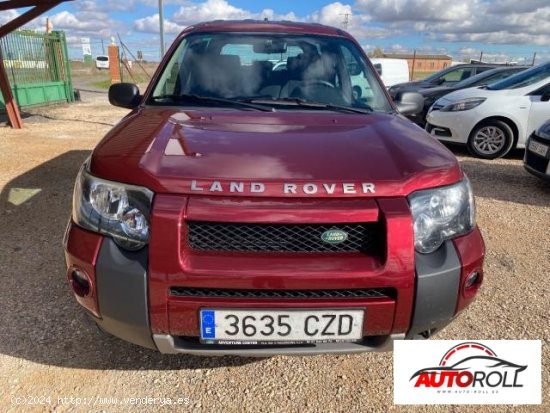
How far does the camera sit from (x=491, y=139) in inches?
276

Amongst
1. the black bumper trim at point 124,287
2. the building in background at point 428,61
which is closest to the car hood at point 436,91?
the black bumper trim at point 124,287

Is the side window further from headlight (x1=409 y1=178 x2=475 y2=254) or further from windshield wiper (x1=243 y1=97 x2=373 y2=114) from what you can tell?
headlight (x1=409 y1=178 x2=475 y2=254)

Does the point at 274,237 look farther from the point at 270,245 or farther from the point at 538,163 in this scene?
the point at 538,163

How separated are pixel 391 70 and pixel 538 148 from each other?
397 inches

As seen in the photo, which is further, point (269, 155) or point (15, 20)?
point (15, 20)

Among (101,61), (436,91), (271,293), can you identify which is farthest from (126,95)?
(101,61)

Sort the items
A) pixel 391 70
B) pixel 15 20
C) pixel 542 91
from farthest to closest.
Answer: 1. pixel 391 70
2. pixel 15 20
3. pixel 542 91

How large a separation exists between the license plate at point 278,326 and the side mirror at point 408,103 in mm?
1941

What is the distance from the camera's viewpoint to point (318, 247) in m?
1.77

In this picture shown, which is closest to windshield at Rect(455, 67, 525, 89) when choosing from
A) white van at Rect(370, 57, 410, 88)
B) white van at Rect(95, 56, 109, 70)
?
white van at Rect(370, 57, 410, 88)

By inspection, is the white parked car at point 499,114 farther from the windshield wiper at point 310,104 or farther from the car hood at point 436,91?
the windshield wiper at point 310,104

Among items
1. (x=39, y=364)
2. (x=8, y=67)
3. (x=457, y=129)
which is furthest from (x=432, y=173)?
(x=8, y=67)

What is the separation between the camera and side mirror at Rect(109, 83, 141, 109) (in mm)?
3174

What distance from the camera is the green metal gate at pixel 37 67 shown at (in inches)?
424
